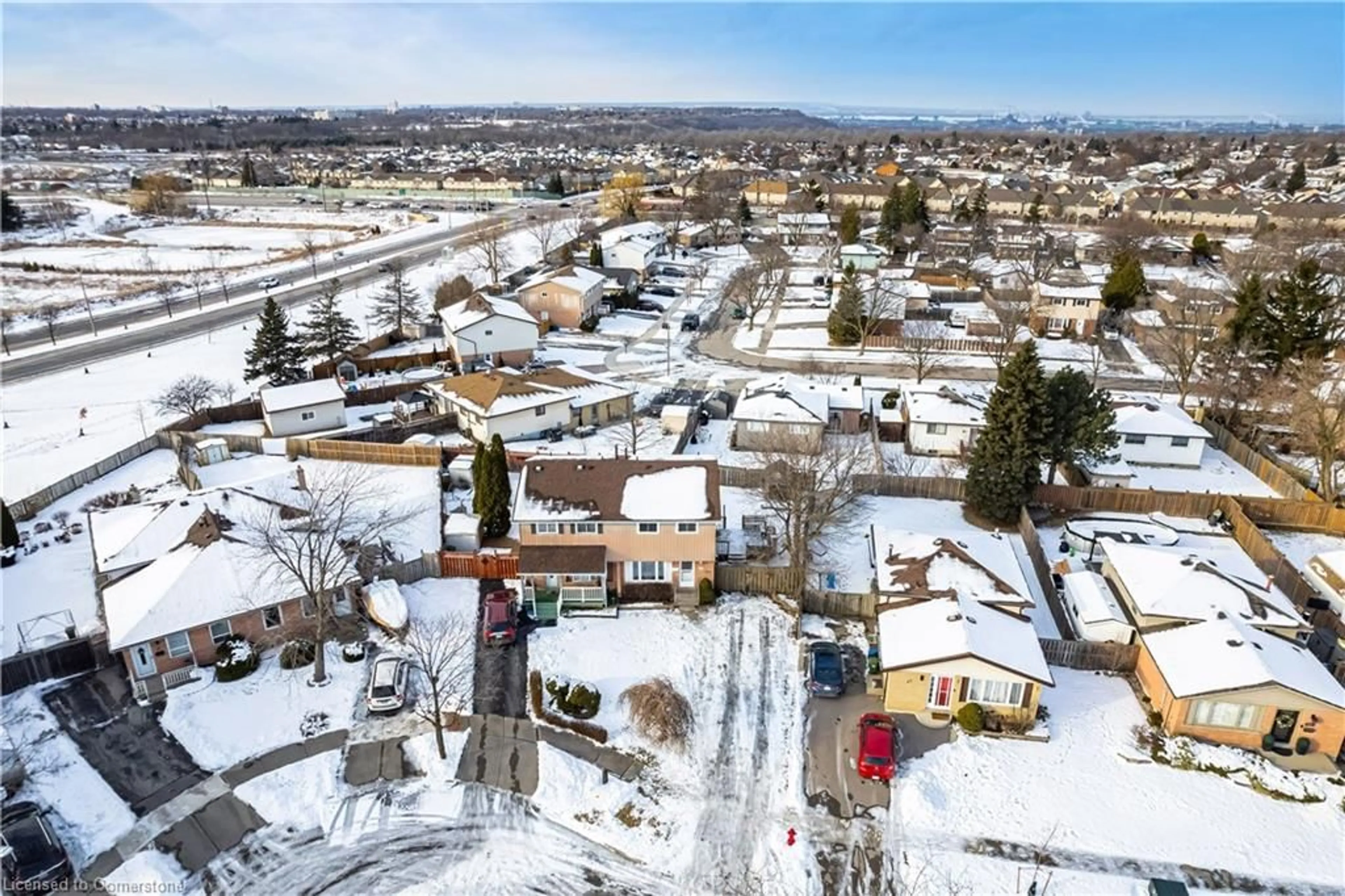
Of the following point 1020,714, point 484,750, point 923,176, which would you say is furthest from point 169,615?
point 923,176

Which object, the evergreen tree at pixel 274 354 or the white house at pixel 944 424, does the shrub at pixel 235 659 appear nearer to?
the evergreen tree at pixel 274 354

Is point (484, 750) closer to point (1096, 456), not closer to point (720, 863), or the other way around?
point (720, 863)

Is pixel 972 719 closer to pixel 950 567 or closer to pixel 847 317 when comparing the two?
pixel 950 567

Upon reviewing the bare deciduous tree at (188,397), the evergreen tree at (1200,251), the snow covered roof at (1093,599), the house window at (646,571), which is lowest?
the house window at (646,571)

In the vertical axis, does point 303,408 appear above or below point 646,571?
above

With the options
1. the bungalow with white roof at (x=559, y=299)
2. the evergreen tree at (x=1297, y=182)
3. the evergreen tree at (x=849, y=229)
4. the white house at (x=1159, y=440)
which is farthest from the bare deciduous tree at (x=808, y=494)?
the evergreen tree at (x=1297, y=182)

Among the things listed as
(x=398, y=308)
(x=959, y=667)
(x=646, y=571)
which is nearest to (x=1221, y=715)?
(x=959, y=667)

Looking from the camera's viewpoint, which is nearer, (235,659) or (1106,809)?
(1106,809)

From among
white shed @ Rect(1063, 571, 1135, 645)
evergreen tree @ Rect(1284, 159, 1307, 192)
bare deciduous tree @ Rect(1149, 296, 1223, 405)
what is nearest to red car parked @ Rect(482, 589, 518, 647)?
white shed @ Rect(1063, 571, 1135, 645)
